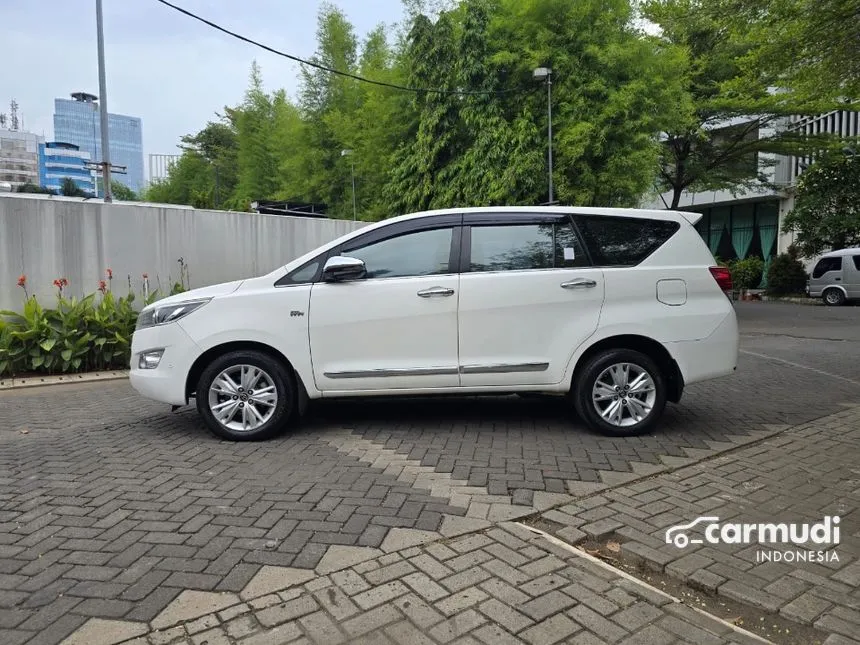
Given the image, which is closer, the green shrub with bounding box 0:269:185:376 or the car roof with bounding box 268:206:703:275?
the car roof with bounding box 268:206:703:275

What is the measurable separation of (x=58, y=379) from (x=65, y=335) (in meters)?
0.68

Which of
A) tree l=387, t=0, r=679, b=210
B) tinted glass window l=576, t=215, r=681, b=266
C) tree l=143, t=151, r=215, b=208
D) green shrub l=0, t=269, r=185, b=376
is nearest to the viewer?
tinted glass window l=576, t=215, r=681, b=266

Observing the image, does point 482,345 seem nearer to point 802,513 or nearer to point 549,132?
point 802,513

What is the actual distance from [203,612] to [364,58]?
29.3 metres

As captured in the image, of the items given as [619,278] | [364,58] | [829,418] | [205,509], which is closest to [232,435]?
[205,509]

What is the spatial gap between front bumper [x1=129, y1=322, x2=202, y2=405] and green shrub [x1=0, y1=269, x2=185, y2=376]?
14.4 feet

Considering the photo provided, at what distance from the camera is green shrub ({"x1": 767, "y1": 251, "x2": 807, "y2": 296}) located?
26.5 m

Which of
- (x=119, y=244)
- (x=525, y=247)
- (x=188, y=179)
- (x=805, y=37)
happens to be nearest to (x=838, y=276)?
(x=805, y=37)

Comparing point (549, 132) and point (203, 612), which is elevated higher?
point (549, 132)

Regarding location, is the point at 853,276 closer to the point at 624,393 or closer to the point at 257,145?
the point at 624,393

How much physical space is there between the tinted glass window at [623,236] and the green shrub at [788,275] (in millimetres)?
24817

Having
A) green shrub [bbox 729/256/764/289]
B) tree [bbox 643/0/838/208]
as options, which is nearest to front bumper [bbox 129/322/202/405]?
tree [bbox 643/0/838/208]

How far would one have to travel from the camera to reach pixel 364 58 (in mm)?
28812

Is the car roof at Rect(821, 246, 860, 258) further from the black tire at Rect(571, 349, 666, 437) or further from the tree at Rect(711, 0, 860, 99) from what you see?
the black tire at Rect(571, 349, 666, 437)
